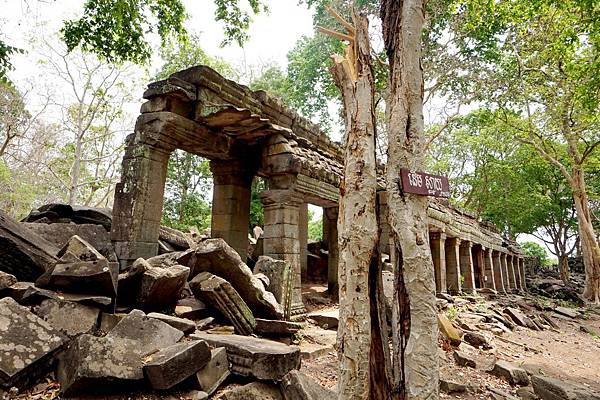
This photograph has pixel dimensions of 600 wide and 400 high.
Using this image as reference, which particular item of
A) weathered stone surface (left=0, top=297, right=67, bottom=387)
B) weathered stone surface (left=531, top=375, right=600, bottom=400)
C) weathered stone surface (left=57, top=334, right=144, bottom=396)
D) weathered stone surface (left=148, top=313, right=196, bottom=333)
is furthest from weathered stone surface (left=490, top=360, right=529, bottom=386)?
weathered stone surface (left=0, top=297, right=67, bottom=387)

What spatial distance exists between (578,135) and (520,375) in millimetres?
14810

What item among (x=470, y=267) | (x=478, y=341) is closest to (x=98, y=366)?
(x=478, y=341)

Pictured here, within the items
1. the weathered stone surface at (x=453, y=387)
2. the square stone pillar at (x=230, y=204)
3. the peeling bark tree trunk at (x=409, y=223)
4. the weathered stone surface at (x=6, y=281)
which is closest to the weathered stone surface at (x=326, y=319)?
the weathered stone surface at (x=453, y=387)

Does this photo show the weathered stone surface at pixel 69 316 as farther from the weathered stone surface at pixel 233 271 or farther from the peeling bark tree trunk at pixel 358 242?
the peeling bark tree trunk at pixel 358 242

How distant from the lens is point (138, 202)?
5.95m

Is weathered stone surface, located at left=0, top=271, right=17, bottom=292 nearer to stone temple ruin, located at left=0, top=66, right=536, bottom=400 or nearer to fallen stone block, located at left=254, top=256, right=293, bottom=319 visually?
stone temple ruin, located at left=0, top=66, right=536, bottom=400

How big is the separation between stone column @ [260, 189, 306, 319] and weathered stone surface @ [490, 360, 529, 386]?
11.0ft

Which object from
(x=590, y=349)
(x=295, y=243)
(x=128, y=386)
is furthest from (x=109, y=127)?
(x=590, y=349)

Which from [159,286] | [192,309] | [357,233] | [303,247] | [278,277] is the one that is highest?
[303,247]

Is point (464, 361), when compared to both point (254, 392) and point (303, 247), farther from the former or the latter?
point (303, 247)

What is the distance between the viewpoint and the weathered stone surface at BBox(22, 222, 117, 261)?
5.44 m

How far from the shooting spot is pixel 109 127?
68.8 ft

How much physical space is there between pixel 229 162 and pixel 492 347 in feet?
22.0

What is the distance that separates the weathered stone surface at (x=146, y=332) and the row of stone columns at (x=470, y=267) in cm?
1008
